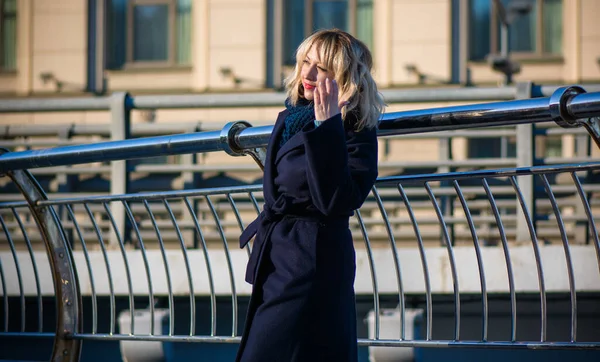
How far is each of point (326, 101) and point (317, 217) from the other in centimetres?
34

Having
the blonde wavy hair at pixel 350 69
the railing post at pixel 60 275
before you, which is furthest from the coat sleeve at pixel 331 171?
the railing post at pixel 60 275

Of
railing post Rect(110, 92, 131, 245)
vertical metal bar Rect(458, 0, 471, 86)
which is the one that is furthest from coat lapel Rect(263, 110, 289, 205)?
vertical metal bar Rect(458, 0, 471, 86)

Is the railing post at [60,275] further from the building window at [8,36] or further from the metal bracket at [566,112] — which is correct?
the building window at [8,36]

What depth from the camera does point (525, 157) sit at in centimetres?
709

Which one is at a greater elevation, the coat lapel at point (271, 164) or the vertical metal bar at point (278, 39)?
the vertical metal bar at point (278, 39)

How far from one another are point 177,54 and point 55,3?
2.51 metres

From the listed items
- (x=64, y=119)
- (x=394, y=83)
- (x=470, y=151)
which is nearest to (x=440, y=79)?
(x=394, y=83)

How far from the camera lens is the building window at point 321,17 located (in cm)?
1812

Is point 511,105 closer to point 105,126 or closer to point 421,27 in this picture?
point 105,126

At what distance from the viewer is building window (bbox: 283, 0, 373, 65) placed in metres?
18.1

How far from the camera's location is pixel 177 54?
18812 millimetres

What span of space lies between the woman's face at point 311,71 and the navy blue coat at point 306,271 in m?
0.12

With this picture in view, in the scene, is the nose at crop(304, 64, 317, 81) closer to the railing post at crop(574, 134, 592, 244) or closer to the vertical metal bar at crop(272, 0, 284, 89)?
the railing post at crop(574, 134, 592, 244)

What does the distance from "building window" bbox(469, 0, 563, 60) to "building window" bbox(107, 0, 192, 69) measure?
543cm
